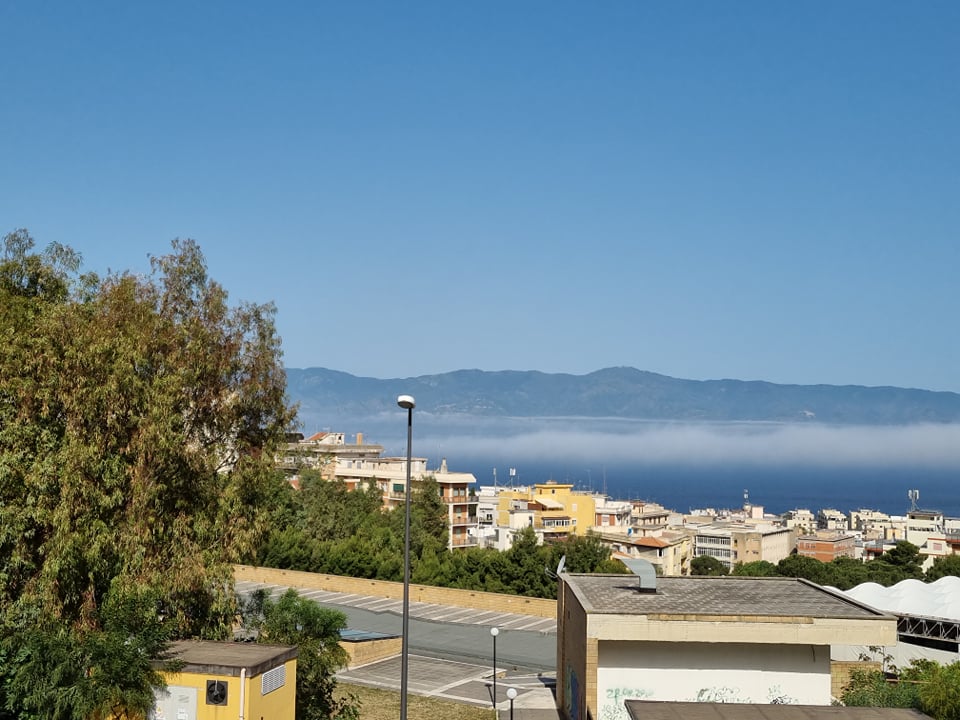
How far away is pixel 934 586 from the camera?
4231 centimetres

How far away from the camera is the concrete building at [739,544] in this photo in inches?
6284

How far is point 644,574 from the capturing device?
27844 mm

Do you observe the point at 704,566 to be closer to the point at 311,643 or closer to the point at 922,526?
the point at 922,526

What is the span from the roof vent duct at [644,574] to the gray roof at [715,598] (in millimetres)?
251

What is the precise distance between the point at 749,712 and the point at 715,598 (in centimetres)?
1128

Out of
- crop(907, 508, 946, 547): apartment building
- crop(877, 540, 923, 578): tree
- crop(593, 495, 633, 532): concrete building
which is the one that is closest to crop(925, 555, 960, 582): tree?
crop(877, 540, 923, 578): tree

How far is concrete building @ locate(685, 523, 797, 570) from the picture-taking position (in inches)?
6284

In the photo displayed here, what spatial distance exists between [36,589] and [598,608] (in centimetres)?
1328

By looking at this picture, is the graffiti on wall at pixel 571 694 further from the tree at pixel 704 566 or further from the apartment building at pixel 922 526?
the apartment building at pixel 922 526

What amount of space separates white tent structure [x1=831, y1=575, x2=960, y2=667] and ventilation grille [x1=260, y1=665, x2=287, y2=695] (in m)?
18.7

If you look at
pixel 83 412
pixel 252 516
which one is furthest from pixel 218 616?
pixel 83 412

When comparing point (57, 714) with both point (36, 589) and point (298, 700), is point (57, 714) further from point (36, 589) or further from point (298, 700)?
point (298, 700)

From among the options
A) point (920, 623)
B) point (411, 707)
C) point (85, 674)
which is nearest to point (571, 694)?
point (411, 707)

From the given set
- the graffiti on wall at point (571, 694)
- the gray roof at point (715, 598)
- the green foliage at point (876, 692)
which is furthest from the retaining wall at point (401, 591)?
the green foliage at point (876, 692)
